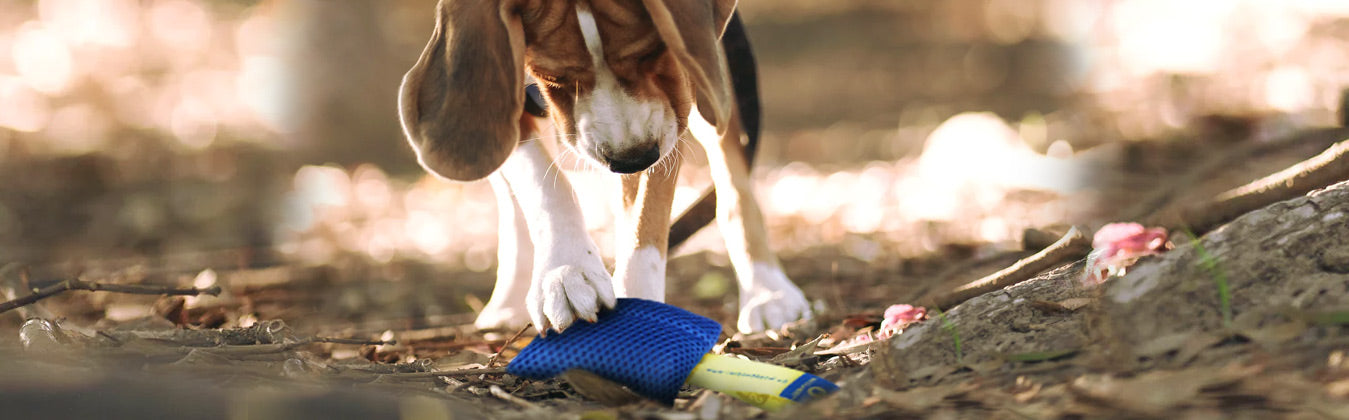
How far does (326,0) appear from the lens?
888 cm

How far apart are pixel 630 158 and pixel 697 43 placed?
299 mm

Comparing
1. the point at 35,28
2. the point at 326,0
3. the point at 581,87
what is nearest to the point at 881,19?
the point at 326,0

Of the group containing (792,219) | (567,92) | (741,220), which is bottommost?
(792,219)

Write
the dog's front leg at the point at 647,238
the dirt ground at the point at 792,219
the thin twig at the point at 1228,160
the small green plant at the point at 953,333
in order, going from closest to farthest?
the dirt ground at the point at 792,219
the small green plant at the point at 953,333
the dog's front leg at the point at 647,238
the thin twig at the point at 1228,160

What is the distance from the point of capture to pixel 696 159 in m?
3.66

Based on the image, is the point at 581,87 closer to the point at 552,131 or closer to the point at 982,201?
the point at 552,131

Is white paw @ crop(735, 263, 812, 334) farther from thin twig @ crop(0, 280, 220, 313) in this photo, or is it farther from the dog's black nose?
thin twig @ crop(0, 280, 220, 313)

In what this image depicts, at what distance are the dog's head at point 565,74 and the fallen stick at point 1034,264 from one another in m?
0.80

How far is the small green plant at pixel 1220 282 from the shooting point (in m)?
1.84

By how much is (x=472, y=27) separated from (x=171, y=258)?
402cm

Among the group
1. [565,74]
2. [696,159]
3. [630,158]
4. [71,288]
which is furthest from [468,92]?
[696,159]

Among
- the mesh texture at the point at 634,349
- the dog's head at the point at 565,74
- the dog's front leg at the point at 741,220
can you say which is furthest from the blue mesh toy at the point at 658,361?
the dog's front leg at the point at 741,220

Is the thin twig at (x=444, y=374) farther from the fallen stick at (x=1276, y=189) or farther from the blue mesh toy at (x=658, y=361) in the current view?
the fallen stick at (x=1276, y=189)

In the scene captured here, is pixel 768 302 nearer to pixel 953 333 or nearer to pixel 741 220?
pixel 741 220
